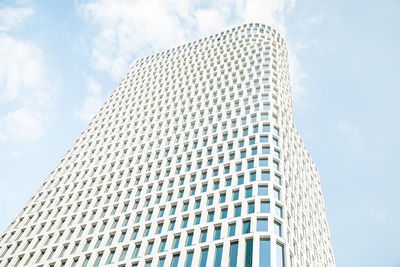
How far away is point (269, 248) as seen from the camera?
119 feet

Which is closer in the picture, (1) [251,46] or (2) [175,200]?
(2) [175,200]

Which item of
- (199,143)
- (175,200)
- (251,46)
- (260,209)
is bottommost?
(260,209)

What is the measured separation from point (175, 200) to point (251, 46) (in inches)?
1805

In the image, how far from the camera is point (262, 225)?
3891 cm

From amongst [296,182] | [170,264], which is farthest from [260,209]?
[296,182]

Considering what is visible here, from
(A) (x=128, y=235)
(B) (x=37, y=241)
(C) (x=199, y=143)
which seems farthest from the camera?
(C) (x=199, y=143)

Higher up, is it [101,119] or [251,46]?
[251,46]

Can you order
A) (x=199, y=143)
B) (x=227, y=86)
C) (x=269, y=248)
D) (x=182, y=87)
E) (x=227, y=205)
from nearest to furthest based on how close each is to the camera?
(x=269, y=248) → (x=227, y=205) → (x=199, y=143) → (x=227, y=86) → (x=182, y=87)

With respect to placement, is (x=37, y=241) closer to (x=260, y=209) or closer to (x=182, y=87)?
(x=260, y=209)

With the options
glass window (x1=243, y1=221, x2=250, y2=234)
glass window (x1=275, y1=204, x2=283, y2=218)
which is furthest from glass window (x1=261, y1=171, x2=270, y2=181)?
glass window (x1=243, y1=221, x2=250, y2=234)

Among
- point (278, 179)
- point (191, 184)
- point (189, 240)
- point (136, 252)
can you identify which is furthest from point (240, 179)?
point (136, 252)

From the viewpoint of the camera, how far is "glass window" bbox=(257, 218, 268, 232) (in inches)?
1512

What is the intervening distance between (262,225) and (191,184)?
14.7 metres

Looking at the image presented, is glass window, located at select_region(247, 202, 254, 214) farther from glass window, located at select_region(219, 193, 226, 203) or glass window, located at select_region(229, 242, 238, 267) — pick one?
glass window, located at select_region(229, 242, 238, 267)
